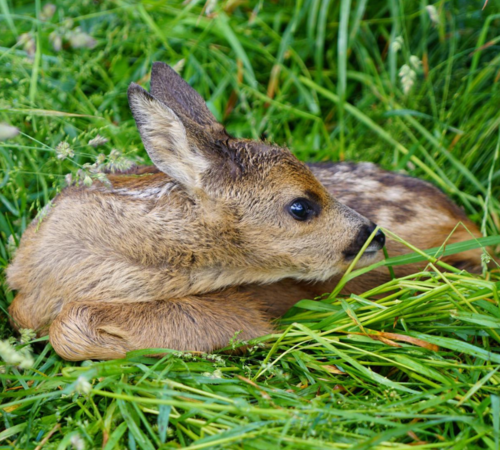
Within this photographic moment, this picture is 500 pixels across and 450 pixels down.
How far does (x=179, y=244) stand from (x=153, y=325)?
0.44 meters

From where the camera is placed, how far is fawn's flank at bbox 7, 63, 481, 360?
11.3 feet

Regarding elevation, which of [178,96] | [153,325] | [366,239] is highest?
[178,96]

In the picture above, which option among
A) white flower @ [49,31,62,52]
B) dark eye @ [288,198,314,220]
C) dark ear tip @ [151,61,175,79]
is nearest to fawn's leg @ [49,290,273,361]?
dark eye @ [288,198,314,220]

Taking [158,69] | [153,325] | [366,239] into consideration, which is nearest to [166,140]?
[158,69]

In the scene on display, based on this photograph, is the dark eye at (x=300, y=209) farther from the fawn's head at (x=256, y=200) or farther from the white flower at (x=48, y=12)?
the white flower at (x=48, y=12)

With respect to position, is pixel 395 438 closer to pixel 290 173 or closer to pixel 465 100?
pixel 290 173

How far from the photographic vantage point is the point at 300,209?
3.64m

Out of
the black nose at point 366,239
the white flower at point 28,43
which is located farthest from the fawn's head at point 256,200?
the white flower at point 28,43

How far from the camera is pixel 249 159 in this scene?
363 centimetres

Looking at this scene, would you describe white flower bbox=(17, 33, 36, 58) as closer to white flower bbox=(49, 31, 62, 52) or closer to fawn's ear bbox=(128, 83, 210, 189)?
white flower bbox=(49, 31, 62, 52)

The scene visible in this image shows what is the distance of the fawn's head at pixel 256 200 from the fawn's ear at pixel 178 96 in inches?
1.8

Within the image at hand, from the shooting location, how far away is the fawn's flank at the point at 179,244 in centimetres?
346

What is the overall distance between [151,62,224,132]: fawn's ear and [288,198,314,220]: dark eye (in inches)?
25.4

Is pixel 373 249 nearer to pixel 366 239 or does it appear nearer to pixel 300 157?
pixel 366 239
